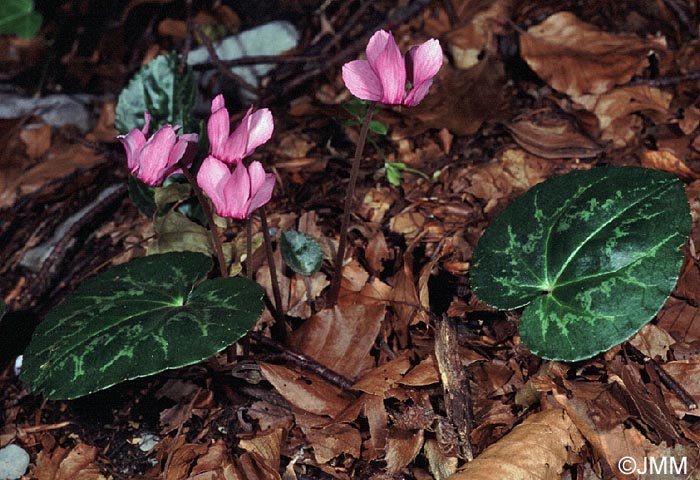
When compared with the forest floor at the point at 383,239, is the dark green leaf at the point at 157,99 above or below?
above

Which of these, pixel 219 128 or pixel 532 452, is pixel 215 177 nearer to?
pixel 219 128

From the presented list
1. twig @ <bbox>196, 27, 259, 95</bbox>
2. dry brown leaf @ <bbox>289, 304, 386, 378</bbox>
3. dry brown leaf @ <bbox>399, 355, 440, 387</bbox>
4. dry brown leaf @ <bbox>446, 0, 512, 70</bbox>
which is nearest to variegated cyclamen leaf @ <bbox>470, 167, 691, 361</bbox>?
dry brown leaf @ <bbox>399, 355, 440, 387</bbox>

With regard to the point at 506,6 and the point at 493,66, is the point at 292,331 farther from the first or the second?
the point at 506,6

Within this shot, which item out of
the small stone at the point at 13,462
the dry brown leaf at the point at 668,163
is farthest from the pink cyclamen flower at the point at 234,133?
the dry brown leaf at the point at 668,163

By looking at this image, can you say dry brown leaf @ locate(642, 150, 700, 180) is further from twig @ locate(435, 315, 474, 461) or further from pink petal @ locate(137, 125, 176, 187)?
pink petal @ locate(137, 125, 176, 187)

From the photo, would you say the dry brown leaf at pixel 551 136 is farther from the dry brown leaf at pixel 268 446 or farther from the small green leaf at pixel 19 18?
the small green leaf at pixel 19 18

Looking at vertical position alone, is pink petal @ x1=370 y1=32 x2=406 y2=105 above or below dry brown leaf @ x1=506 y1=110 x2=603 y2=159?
above
